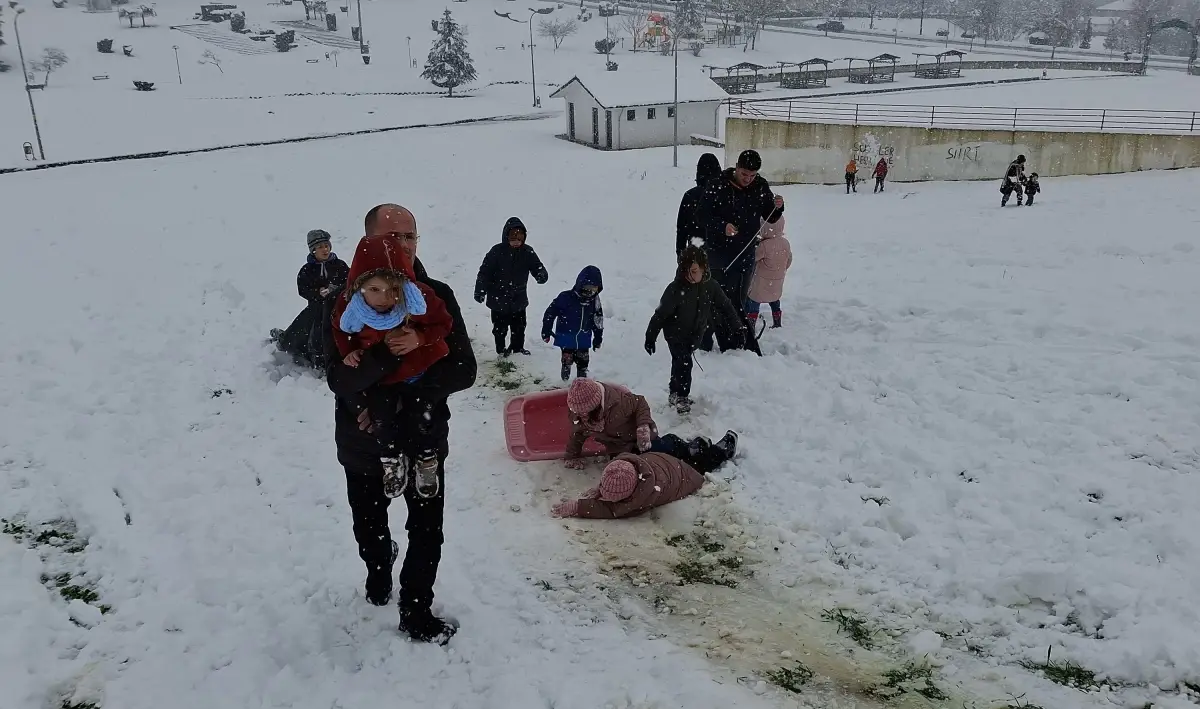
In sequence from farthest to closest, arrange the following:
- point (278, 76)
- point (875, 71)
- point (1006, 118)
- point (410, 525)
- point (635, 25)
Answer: point (635, 25) < point (875, 71) < point (278, 76) < point (1006, 118) < point (410, 525)

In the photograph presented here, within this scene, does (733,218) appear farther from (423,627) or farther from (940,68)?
(940,68)

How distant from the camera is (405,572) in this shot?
165 inches

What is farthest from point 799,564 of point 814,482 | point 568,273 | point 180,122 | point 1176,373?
point 180,122

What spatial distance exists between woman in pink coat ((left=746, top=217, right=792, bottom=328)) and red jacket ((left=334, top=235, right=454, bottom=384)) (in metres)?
5.90

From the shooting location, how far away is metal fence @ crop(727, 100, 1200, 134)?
85.9 ft

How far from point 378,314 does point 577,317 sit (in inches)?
181

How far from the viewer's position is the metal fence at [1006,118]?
26188mm

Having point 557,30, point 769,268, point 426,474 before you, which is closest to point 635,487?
point 426,474

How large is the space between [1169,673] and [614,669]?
2.96 meters

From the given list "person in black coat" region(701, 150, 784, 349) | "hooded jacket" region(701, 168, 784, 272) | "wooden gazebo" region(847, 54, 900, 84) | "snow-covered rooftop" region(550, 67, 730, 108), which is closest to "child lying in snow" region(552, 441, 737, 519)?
"person in black coat" region(701, 150, 784, 349)

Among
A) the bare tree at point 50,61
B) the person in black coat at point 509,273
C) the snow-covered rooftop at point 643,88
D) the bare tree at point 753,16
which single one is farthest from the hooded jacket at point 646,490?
the bare tree at point 753,16

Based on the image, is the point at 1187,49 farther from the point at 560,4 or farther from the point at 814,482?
the point at 814,482

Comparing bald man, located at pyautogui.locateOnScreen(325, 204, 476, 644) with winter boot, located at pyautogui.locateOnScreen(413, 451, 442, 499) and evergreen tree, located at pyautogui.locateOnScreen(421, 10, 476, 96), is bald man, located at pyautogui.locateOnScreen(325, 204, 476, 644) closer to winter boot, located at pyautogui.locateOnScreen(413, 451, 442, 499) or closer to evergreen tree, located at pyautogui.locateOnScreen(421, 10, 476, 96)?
winter boot, located at pyautogui.locateOnScreen(413, 451, 442, 499)

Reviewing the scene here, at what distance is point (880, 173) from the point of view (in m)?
24.1
